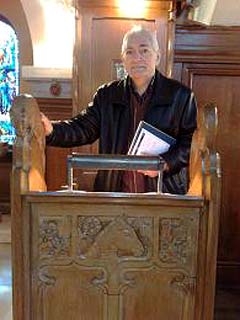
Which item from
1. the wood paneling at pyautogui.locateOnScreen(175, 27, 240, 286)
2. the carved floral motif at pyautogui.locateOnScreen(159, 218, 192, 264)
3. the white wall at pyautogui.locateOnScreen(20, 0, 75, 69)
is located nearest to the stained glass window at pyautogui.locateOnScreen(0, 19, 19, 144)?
the white wall at pyautogui.locateOnScreen(20, 0, 75, 69)

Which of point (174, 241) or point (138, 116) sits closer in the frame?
point (174, 241)

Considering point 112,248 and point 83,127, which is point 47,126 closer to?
point 83,127

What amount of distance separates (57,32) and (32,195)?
243 cm

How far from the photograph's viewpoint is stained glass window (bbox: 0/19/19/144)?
14.4ft

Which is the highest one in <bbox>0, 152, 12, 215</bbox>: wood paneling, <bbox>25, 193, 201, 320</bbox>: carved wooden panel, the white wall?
the white wall

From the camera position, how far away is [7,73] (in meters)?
4.52

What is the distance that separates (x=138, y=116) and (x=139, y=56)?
20cm

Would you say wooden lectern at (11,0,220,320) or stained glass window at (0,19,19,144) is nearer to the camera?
wooden lectern at (11,0,220,320)

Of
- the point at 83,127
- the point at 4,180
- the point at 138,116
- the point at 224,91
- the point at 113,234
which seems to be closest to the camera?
the point at 113,234

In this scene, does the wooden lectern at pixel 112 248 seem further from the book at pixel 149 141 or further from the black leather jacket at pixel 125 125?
the black leather jacket at pixel 125 125

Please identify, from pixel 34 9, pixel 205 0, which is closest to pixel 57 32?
pixel 34 9

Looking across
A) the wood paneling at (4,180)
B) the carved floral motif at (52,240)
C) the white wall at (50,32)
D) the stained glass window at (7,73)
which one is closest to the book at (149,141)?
the carved floral motif at (52,240)

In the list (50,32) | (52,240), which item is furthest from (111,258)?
(50,32)

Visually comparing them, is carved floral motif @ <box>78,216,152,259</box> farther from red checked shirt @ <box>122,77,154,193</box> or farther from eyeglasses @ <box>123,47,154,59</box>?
eyeglasses @ <box>123,47,154,59</box>
